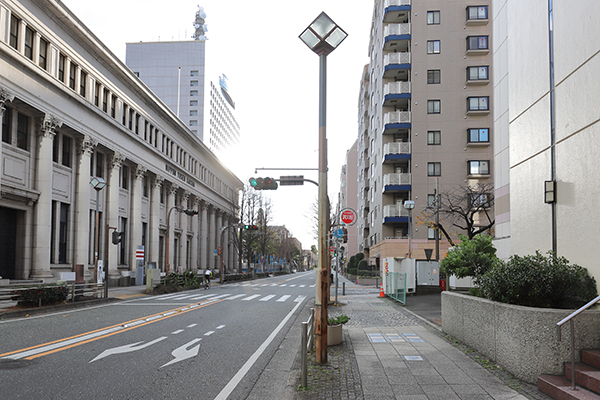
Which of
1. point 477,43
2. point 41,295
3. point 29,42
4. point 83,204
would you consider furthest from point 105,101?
point 477,43

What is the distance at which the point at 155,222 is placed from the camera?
48031 millimetres

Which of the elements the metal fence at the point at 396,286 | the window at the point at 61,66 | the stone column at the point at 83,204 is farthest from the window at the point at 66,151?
the metal fence at the point at 396,286

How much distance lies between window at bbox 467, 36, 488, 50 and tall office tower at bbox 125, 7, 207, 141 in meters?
71.9

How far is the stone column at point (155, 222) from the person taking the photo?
47.2 metres

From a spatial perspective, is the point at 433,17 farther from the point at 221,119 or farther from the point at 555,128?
the point at 221,119

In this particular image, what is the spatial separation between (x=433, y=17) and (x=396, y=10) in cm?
362

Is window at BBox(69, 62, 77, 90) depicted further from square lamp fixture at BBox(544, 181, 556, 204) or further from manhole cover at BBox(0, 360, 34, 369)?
square lamp fixture at BBox(544, 181, 556, 204)

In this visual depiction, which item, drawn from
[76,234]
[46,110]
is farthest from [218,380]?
[76,234]

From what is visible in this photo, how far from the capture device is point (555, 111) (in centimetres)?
957

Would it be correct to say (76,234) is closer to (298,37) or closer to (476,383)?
(298,37)

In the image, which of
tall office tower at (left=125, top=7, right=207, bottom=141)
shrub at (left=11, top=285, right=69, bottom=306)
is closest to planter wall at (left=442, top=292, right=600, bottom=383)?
shrub at (left=11, top=285, right=69, bottom=306)

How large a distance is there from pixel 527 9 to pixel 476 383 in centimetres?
873

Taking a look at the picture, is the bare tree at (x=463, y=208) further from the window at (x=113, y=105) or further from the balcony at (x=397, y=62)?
the window at (x=113, y=105)

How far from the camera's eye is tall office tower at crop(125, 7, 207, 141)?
104 meters
